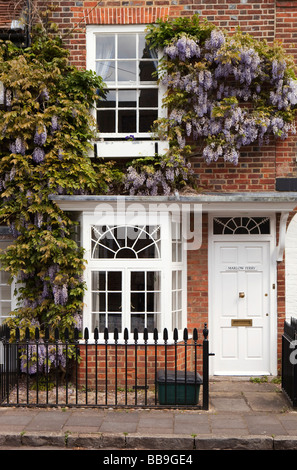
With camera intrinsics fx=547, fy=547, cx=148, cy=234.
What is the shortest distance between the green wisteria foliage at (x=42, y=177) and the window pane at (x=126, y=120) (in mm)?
645

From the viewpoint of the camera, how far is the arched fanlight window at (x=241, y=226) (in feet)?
30.7

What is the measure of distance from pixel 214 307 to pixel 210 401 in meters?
1.86

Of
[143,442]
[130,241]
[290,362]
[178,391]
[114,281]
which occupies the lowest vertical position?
[143,442]

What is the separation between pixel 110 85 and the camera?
31.0 feet

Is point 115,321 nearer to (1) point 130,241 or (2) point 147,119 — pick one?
(1) point 130,241

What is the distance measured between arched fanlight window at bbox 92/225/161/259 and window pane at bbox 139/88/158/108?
2.24 metres

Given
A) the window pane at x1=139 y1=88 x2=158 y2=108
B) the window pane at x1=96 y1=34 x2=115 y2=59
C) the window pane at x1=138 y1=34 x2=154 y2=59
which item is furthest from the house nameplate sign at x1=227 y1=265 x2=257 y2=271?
the window pane at x1=96 y1=34 x2=115 y2=59

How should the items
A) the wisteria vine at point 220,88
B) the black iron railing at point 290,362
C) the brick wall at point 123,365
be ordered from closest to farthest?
the black iron railing at point 290,362 < the brick wall at point 123,365 < the wisteria vine at point 220,88

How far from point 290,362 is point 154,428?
7.30ft

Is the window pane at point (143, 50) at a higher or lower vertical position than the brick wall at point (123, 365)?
higher

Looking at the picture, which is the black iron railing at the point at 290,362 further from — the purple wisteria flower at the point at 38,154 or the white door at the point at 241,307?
the purple wisteria flower at the point at 38,154

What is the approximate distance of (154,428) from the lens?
659 cm

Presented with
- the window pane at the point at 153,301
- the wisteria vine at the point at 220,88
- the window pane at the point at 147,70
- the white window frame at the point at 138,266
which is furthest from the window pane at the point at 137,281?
the window pane at the point at 147,70

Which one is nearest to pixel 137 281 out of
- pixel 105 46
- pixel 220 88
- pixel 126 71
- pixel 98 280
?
pixel 98 280
